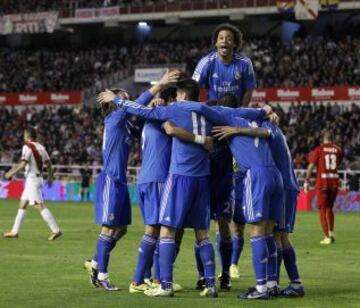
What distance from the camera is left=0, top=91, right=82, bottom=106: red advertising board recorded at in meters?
56.2

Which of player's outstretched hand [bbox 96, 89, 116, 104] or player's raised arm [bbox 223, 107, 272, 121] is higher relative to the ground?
player's outstretched hand [bbox 96, 89, 116, 104]

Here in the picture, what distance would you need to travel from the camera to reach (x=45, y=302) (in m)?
10.8

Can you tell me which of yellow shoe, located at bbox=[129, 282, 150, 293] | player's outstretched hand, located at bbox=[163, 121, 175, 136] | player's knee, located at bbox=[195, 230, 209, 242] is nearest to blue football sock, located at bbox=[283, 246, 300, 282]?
player's knee, located at bbox=[195, 230, 209, 242]

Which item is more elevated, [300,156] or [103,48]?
[103,48]

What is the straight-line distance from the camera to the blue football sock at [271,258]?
36.8 ft

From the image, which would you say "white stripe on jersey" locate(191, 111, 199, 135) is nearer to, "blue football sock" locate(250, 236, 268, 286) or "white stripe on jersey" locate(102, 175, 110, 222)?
"blue football sock" locate(250, 236, 268, 286)

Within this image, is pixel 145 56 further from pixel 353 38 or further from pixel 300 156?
pixel 300 156

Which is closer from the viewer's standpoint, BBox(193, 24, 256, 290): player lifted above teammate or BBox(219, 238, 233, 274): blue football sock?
BBox(193, 24, 256, 290): player lifted above teammate

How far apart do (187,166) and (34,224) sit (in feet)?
52.8

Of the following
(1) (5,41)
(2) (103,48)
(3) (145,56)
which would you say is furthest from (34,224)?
(1) (5,41)

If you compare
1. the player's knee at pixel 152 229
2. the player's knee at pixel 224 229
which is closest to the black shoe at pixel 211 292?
the player's knee at pixel 152 229

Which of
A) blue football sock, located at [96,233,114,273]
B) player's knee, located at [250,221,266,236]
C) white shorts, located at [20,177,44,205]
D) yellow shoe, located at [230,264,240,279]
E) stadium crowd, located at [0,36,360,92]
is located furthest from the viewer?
stadium crowd, located at [0,36,360,92]

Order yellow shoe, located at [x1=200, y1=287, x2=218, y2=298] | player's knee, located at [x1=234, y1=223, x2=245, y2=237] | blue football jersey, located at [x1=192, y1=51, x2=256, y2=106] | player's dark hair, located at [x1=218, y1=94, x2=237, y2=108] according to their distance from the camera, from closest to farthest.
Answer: yellow shoe, located at [x1=200, y1=287, x2=218, y2=298] → player's dark hair, located at [x1=218, y1=94, x2=237, y2=108] → blue football jersey, located at [x1=192, y1=51, x2=256, y2=106] → player's knee, located at [x1=234, y1=223, x2=245, y2=237]

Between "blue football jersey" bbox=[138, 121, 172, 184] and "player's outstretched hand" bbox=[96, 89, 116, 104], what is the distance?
58 cm
